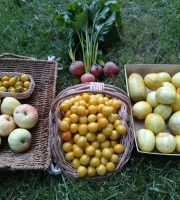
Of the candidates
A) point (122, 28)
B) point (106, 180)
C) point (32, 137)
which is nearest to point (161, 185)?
point (106, 180)

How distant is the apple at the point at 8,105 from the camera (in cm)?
209

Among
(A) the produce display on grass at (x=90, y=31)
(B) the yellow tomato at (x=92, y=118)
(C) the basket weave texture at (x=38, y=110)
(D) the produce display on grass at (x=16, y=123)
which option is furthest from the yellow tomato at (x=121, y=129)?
(A) the produce display on grass at (x=90, y=31)

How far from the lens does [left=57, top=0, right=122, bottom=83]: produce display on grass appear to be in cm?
263

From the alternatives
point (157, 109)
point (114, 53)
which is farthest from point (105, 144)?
point (114, 53)

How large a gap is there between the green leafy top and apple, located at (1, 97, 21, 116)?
953mm

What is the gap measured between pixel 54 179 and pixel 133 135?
752 millimetres

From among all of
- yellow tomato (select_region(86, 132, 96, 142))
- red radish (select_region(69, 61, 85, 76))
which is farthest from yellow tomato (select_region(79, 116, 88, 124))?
red radish (select_region(69, 61, 85, 76))

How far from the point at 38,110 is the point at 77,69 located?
686 mm

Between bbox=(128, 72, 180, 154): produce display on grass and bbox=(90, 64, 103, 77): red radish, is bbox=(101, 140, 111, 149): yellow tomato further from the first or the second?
bbox=(90, 64, 103, 77): red radish

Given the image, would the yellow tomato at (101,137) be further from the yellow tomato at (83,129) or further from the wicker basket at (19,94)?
the wicker basket at (19,94)

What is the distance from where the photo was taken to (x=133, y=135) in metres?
1.95

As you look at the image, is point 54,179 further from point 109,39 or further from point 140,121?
point 109,39

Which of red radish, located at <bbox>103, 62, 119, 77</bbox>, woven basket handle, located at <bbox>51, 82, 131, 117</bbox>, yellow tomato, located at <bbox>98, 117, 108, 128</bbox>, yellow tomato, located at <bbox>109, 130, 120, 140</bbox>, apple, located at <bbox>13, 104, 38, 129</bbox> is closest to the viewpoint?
woven basket handle, located at <bbox>51, 82, 131, 117</bbox>

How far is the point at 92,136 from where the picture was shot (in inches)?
72.6
